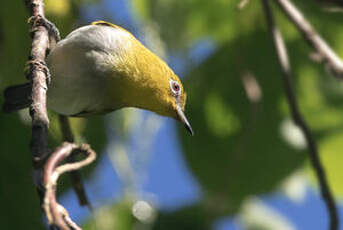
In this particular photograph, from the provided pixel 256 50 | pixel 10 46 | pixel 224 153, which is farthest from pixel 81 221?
pixel 256 50

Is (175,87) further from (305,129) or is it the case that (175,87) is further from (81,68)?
(305,129)

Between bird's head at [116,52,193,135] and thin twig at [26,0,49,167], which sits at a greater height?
bird's head at [116,52,193,135]

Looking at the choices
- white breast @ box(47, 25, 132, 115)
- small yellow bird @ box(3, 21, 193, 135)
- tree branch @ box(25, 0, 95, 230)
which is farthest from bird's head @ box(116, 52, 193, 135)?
tree branch @ box(25, 0, 95, 230)

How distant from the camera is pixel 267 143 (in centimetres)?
453

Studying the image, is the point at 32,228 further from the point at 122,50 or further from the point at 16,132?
the point at 122,50

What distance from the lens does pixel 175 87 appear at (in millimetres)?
3967

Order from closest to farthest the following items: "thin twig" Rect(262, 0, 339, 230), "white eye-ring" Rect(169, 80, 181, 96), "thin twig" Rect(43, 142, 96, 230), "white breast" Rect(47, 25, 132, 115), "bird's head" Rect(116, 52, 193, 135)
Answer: "thin twig" Rect(43, 142, 96, 230)
"thin twig" Rect(262, 0, 339, 230)
"white breast" Rect(47, 25, 132, 115)
"bird's head" Rect(116, 52, 193, 135)
"white eye-ring" Rect(169, 80, 181, 96)

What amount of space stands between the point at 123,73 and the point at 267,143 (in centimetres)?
150

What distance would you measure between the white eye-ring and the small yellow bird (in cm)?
10

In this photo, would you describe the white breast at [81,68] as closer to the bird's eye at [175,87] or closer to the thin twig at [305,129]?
the bird's eye at [175,87]

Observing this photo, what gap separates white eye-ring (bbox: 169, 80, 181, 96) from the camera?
3.92 m

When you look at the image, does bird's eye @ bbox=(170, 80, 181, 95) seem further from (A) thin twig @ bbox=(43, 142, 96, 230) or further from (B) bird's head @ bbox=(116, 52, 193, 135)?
(A) thin twig @ bbox=(43, 142, 96, 230)

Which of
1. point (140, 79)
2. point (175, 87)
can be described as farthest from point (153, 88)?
point (175, 87)

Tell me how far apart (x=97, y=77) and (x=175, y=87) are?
0.70 meters
